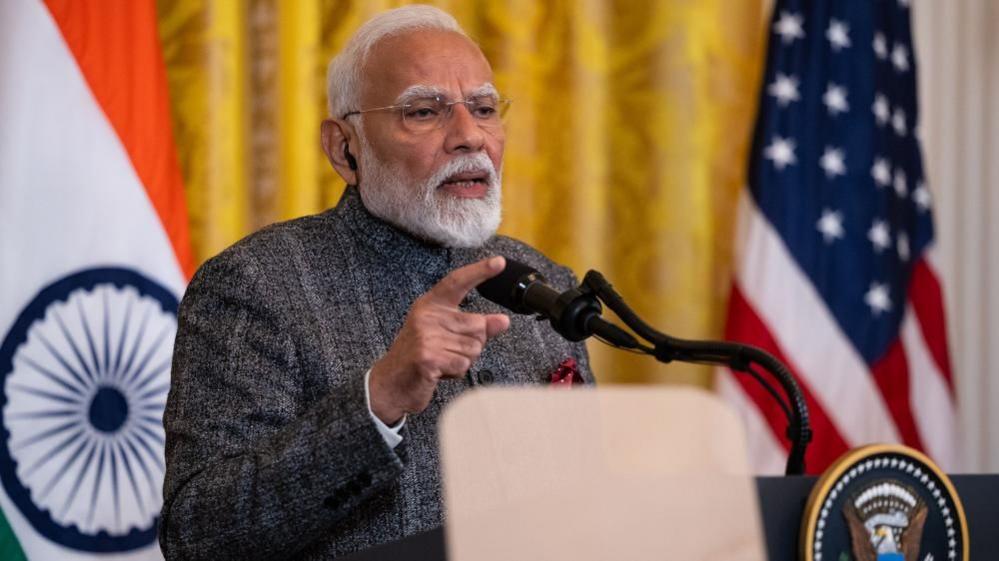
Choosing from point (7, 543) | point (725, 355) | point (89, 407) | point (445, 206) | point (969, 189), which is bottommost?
point (7, 543)

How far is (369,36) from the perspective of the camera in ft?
6.31

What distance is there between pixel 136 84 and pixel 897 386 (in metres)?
2.25

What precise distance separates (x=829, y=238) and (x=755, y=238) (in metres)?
0.23

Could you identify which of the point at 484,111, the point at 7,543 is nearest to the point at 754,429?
the point at 484,111

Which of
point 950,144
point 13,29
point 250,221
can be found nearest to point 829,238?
point 950,144

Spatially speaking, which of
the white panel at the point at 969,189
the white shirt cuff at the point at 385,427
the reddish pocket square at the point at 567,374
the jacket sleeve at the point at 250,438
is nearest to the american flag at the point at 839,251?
the white panel at the point at 969,189

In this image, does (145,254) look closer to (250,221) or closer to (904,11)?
(250,221)

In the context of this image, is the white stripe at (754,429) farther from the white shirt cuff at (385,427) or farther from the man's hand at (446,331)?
the man's hand at (446,331)

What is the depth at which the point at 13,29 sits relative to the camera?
224 centimetres

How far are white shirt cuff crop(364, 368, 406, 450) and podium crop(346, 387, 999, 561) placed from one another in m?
0.39

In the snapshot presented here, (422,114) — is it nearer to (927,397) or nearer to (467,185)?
(467,185)

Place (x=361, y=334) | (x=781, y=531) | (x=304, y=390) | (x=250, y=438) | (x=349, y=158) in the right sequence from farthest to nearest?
1. (x=349, y=158)
2. (x=361, y=334)
3. (x=304, y=390)
4. (x=250, y=438)
5. (x=781, y=531)

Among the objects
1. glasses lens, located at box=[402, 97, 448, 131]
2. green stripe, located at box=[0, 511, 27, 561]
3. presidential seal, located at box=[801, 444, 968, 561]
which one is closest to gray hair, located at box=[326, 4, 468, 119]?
glasses lens, located at box=[402, 97, 448, 131]

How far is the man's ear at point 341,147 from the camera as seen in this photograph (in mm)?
1991
